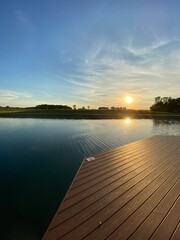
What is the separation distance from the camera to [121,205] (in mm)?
4047

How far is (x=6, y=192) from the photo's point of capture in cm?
623

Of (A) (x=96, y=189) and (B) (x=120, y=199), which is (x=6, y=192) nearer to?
(A) (x=96, y=189)

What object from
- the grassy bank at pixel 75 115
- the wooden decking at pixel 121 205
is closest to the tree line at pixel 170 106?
the grassy bank at pixel 75 115

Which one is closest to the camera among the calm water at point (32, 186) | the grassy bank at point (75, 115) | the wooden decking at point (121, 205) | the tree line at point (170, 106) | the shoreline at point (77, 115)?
the wooden decking at point (121, 205)

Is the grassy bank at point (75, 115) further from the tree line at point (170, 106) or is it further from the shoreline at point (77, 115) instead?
the tree line at point (170, 106)

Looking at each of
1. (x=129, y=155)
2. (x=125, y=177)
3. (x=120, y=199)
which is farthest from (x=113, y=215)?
(x=129, y=155)

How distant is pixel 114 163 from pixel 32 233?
379 centimetres

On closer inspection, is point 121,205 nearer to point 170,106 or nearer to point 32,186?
point 32,186

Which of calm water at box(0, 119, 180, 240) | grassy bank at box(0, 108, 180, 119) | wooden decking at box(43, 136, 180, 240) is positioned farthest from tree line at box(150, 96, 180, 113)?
wooden decking at box(43, 136, 180, 240)

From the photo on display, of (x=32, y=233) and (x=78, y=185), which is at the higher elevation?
(x=78, y=185)

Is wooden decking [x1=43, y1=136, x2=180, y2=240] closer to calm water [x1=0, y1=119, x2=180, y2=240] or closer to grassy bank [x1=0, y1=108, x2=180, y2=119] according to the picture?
calm water [x1=0, y1=119, x2=180, y2=240]

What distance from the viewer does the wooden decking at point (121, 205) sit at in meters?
3.16

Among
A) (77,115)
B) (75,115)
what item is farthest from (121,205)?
(77,115)

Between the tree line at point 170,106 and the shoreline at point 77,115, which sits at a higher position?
the tree line at point 170,106
